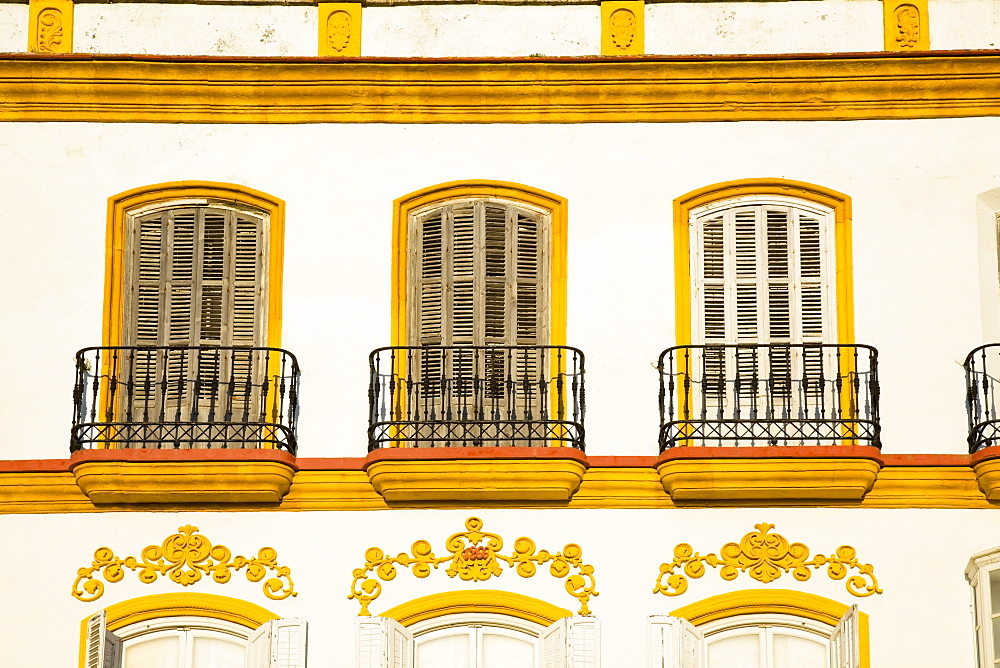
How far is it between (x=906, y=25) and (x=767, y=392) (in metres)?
3.63

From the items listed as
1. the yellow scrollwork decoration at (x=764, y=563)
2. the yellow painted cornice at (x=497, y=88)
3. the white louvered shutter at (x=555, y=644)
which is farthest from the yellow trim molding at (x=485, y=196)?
the white louvered shutter at (x=555, y=644)

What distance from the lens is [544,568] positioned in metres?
16.8

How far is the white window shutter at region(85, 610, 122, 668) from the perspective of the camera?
16094 mm

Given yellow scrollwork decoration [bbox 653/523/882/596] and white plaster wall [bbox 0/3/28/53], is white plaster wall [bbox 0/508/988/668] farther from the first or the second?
white plaster wall [bbox 0/3/28/53]

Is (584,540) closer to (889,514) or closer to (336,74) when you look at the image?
(889,514)

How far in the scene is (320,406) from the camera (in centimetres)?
1730

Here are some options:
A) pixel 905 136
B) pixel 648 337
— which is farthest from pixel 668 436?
pixel 905 136

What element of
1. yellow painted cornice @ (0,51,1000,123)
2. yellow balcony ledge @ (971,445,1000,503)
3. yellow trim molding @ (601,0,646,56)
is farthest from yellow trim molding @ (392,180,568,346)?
yellow balcony ledge @ (971,445,1000,503)

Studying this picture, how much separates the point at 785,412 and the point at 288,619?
14.8ft

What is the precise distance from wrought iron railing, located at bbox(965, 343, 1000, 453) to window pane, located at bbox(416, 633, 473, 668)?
180 inches

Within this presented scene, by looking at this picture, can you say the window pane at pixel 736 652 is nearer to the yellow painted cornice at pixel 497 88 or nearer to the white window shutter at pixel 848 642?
the white window shutter at pixel 848 642

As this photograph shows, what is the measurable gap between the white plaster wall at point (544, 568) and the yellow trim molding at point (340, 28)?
166 inches

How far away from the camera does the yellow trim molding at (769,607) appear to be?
54.2ft

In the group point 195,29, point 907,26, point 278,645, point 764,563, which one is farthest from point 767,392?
point 195,29
